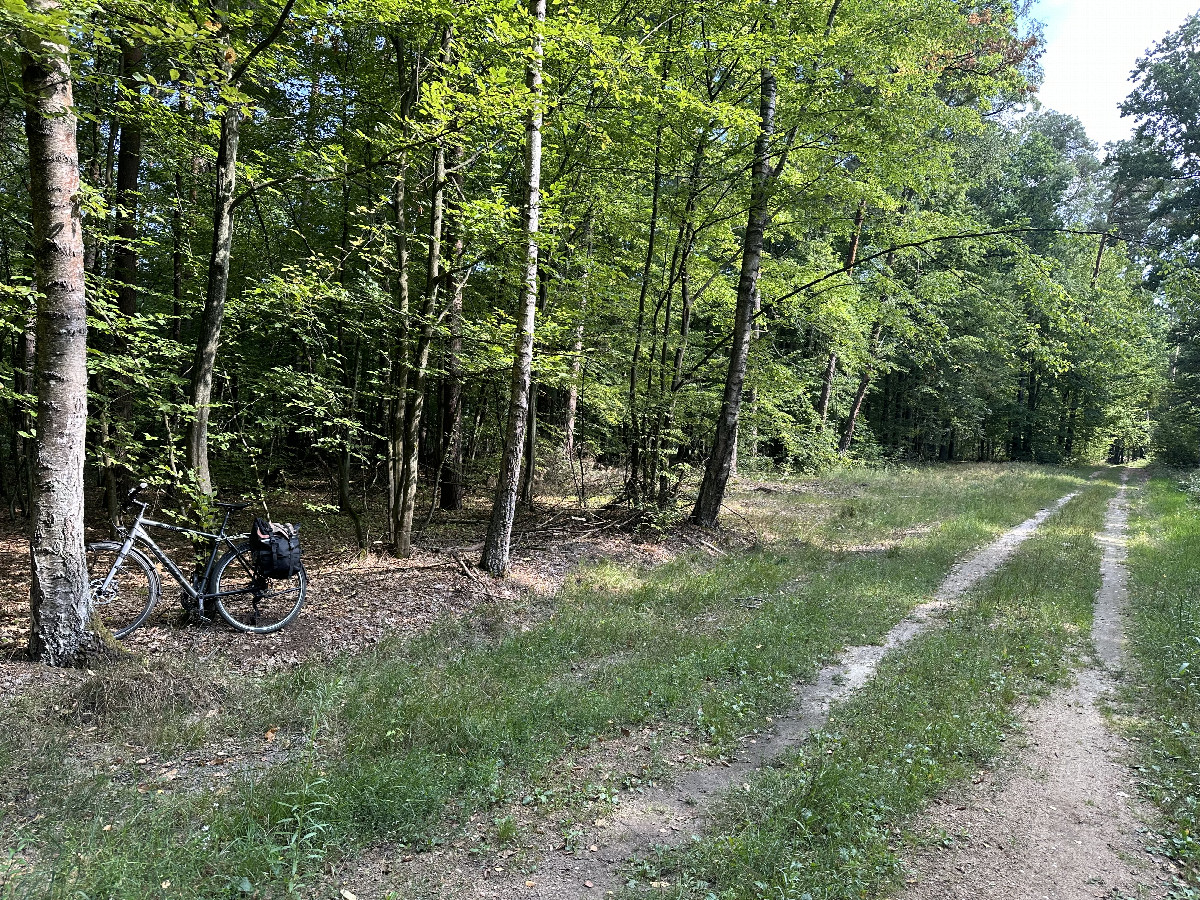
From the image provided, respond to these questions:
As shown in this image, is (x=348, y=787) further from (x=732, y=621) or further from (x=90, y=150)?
(x=90, y=150)

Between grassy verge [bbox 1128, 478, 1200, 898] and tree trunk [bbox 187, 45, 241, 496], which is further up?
tree trunk [bbox 187, 45, 241, 496]

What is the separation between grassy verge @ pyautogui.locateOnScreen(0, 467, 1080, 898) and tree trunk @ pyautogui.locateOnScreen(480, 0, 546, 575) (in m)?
1.20

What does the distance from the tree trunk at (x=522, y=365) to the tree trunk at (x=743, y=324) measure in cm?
455

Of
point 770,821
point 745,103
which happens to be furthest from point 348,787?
point 745,103

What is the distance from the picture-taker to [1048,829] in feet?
12.4

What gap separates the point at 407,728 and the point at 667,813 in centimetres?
195

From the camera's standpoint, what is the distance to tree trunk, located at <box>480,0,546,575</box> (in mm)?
7910

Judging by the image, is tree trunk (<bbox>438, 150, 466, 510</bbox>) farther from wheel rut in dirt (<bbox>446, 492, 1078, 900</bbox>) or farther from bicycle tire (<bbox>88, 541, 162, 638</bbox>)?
wheel rut in dirt (<bbox>446, 492, 1078, 900</bbox>)

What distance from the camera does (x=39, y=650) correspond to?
4.78 meters

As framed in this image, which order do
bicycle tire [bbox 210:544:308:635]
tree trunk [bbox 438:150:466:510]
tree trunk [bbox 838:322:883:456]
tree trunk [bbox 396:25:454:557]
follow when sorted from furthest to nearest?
tree trunk [bbox 838:322:883:456] < tree trunk [bbox 438:150:466:510] < tree trunk [bbox 396:25:454:557] < bicycle tire [bbox 210:544:308:635]

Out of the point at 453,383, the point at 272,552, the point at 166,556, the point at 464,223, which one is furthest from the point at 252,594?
the point at 453,383

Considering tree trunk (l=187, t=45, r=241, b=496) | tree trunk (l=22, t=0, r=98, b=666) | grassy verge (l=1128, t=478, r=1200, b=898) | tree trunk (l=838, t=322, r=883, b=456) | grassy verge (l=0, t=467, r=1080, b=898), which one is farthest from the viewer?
tree trunk (l=838, t=322, r=883, b=456)

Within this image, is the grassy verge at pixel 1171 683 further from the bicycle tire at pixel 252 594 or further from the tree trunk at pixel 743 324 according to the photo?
the bicycle tire at pixel 252 594

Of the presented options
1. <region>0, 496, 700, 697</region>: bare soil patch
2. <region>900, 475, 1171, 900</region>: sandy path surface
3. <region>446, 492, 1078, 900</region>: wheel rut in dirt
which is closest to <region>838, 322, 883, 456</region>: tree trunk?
<region>0, 496, 700, 697</region>: bare soil patch
